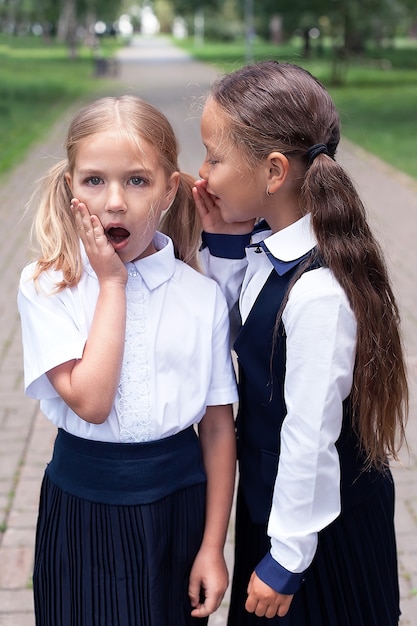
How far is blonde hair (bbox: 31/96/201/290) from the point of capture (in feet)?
5.74

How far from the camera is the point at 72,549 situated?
1836 mm

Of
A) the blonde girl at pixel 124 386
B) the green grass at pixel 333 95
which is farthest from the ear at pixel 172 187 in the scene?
the green grass at pixel 333 95

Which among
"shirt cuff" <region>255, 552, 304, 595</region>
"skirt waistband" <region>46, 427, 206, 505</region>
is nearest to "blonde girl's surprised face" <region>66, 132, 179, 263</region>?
"skirt waistband" <region>46, 427, 206, 505</region>

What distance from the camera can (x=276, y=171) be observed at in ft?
5.62

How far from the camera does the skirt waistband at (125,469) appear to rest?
5.82ft

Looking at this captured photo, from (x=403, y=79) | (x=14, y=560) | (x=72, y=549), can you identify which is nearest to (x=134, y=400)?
(x=72, y=549)

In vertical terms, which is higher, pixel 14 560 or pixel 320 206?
pixel 320 206

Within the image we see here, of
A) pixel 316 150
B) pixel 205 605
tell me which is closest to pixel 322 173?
pixel 316 150

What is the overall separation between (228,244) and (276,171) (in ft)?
0.96

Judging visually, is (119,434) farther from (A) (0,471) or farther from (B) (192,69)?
(B) (192,69)

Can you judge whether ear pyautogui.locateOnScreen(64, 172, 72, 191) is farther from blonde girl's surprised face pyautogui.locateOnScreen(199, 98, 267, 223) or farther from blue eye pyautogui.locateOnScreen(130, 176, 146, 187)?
blonde girl's surprised face pyautogui.locateOnScreen(199, 98, 267, 223)

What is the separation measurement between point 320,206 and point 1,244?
6.90 m

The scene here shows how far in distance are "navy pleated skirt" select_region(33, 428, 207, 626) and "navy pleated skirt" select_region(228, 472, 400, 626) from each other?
218 millimetres

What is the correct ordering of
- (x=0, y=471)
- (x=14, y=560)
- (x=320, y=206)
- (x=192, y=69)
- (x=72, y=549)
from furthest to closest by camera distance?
(x=192, y=69) < (x=0, y=471) < (x=14, y=560) < (x=72, y=549) < (x=320, y=206)
